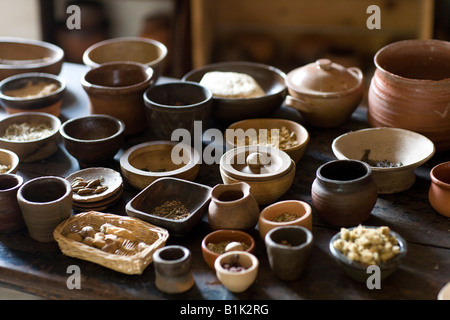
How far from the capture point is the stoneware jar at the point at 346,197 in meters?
1.90

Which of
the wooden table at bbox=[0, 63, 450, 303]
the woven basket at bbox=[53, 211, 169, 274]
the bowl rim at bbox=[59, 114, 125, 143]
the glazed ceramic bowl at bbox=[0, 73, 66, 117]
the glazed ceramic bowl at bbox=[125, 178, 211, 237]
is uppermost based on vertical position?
the glazed ceramic bowl at bbox=[0, 73, 66, 117]

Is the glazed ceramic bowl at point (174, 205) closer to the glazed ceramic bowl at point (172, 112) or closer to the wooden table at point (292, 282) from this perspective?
the wooden table at point (292, 282)

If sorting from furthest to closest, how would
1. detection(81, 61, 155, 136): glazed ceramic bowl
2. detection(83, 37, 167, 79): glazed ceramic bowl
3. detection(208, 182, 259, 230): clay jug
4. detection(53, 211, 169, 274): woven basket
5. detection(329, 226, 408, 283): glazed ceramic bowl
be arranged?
detection(83, 37, 167, 79): glazed ceramic bowl < detection(81, 61, 155, 136): glazed ceramic bowl < detection(208, 182, 259, 230): clay jug < detection(53, 211, 169, 274): woven basket < detection(329, 226, 408, 283): glazed ceramic bowl

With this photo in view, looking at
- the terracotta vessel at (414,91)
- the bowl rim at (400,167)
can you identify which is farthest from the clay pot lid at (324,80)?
the bowl rim at (400,167)

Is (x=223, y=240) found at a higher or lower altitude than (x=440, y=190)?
lower

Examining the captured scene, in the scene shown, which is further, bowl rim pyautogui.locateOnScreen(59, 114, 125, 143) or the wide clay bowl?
the wide clay bowl

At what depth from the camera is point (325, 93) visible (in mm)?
2523

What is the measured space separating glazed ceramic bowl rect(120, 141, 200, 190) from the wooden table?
9 cm

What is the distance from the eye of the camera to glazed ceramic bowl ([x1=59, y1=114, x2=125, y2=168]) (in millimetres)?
2279

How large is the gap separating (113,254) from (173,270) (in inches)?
9.5

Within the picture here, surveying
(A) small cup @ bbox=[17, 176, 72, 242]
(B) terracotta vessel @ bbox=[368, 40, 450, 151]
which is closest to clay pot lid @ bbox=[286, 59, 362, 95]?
(B) terracotta vessel @ bbox=[368, 40, 450, 151]

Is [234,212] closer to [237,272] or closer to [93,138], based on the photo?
[237,272]

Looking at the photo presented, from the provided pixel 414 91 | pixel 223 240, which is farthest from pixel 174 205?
pixel 414 91

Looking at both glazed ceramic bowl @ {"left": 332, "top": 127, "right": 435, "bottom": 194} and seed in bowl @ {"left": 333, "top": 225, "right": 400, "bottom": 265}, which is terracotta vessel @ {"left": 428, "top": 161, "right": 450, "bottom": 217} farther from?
seed in bowl @ {"left": 333, "top": 225, "right": 400, "bottom": 265}
